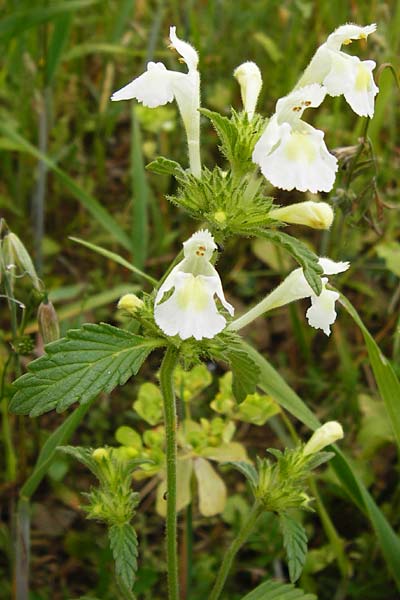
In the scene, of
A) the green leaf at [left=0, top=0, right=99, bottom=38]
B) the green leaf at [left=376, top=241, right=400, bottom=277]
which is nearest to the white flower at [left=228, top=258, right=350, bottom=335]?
the green leaf at [left=376, top=241, right=400, bottom=277]

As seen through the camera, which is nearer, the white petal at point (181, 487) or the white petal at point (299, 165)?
the white petal at point (299, 165)

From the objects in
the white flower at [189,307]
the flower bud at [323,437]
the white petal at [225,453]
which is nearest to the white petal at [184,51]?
the white flower at [189,307]

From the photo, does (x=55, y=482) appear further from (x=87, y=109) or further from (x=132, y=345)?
(x=87, y=109)

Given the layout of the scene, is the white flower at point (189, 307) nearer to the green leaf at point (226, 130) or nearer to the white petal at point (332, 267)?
the green leaf at point (226, 130)

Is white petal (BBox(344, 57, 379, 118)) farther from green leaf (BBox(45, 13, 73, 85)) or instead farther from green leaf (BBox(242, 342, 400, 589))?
green leaf (BBox(45, 13, 73, 85))

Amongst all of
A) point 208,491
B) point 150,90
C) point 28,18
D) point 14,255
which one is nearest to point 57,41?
A: point 28,18
